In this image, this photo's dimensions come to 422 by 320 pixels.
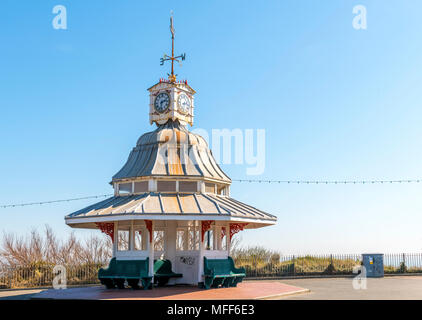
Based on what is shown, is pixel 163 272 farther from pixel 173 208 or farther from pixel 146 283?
pixel 173 208

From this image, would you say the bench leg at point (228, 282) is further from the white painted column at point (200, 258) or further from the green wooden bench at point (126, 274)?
the green wooden bench at point (126, 274)

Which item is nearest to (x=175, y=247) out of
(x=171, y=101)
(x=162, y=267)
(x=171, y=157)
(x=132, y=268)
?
(x=162, y=267)

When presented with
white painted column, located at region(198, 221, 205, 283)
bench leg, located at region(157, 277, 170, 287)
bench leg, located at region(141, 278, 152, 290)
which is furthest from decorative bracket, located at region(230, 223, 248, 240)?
bench leg, located at region(141, 278, 152, 290)

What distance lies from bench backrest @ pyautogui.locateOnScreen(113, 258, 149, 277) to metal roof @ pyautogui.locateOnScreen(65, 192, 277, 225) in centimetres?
200

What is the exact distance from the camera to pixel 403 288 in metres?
20.8

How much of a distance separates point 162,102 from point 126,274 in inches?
322

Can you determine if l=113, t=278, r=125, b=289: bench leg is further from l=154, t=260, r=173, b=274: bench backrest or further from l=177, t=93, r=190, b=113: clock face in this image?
l=177, t=93, r=190, b=113: clock face

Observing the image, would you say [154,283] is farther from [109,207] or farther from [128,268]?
[109,207]

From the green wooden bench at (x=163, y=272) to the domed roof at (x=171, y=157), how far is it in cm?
354

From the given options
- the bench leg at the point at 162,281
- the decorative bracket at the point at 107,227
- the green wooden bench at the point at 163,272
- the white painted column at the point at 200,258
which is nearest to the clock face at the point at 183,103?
the white painted column at the point at 200,258
